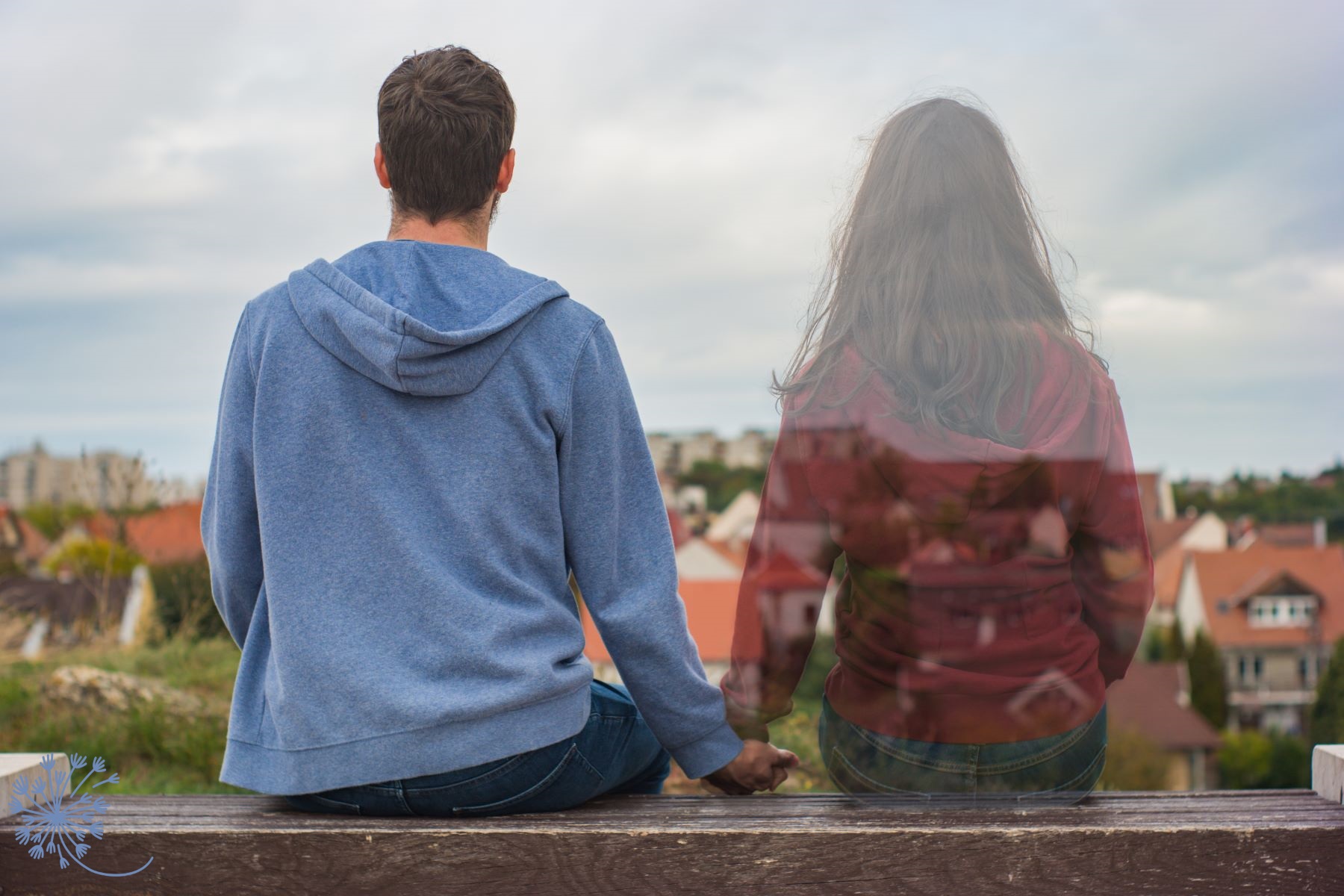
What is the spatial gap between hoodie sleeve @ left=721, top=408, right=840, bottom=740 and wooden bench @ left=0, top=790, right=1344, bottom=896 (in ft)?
1.42

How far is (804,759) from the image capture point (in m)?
4.07

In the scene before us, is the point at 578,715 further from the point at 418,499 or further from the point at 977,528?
the point at 977,528

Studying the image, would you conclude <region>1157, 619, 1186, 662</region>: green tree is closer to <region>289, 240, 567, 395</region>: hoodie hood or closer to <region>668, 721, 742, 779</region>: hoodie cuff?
<region>668, 721, 742, 779</region>: hoodie cuff

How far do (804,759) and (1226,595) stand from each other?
33.0 meters

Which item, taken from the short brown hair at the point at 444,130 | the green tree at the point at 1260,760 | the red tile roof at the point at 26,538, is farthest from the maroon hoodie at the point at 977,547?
the green tree at the point at 1260,760

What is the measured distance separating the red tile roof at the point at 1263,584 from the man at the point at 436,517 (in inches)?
920

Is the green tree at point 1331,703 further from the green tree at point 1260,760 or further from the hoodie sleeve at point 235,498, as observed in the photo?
the hoodie sleeve at point 235,498

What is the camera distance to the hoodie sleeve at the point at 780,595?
1.96 metres

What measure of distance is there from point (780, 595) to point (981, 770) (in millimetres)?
428

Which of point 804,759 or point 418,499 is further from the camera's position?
point 804,759

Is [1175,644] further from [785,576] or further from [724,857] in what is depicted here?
[724,857]

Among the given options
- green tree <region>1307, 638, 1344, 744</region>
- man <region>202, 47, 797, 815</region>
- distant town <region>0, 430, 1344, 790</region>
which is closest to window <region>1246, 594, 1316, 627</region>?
green tree <region>1307, 638, 1344, 744</region>

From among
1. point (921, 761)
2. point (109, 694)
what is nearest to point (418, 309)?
point (921, 761)

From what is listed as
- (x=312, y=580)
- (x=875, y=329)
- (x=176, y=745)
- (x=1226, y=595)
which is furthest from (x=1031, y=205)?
(x=1226, y=595)
